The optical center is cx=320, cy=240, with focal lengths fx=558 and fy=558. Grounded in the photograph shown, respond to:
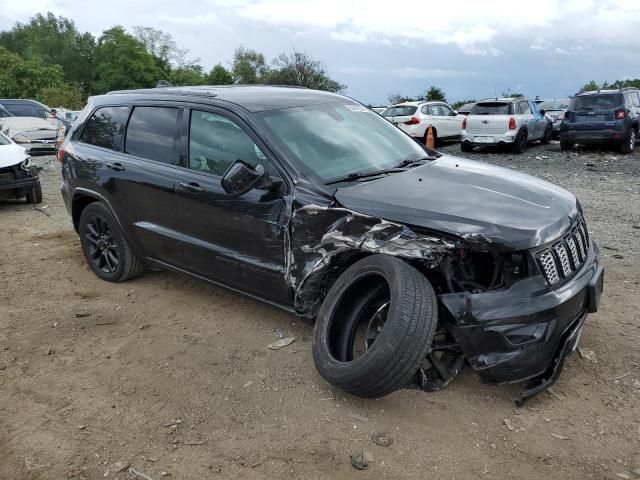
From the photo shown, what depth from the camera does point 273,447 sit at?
9.42ft

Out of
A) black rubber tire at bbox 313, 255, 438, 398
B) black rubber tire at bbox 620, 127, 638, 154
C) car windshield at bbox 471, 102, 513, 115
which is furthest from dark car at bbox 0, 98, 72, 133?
black rubber tire at bbox 313, 255, 438, 398

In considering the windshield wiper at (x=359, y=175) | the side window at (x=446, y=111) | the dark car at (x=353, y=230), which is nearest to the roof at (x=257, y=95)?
the dark car at (x=353, y=230)

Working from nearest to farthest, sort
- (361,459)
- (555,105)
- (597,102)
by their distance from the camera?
(361,459) < (597,102) < (555,105)

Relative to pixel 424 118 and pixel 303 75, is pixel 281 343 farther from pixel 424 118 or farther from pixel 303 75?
pixel 303 75

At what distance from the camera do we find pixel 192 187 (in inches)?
160

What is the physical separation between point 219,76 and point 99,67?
40.2 feet

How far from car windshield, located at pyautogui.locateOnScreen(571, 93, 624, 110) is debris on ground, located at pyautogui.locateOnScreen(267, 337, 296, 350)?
43.0 feet

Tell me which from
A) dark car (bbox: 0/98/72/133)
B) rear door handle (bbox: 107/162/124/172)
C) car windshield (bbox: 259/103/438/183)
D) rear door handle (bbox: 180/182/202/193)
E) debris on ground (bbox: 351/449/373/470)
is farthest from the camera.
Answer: dark car (bbox: 0/98/72/133)

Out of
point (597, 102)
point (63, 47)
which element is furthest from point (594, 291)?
point (63, 47)

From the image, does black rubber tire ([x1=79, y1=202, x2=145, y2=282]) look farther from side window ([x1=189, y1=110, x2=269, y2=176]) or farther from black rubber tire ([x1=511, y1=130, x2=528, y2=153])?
black rubber tire ([x1=511, y1=130, x2=528, y2=153])

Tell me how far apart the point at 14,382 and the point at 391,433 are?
Result: 2.43 metres

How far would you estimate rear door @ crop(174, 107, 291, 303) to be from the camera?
364 centimetres

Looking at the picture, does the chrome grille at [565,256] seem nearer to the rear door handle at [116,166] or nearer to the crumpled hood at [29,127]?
the rear door handle at [116,166]

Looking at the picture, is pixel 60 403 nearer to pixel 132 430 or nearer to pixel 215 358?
pixel 132 430
